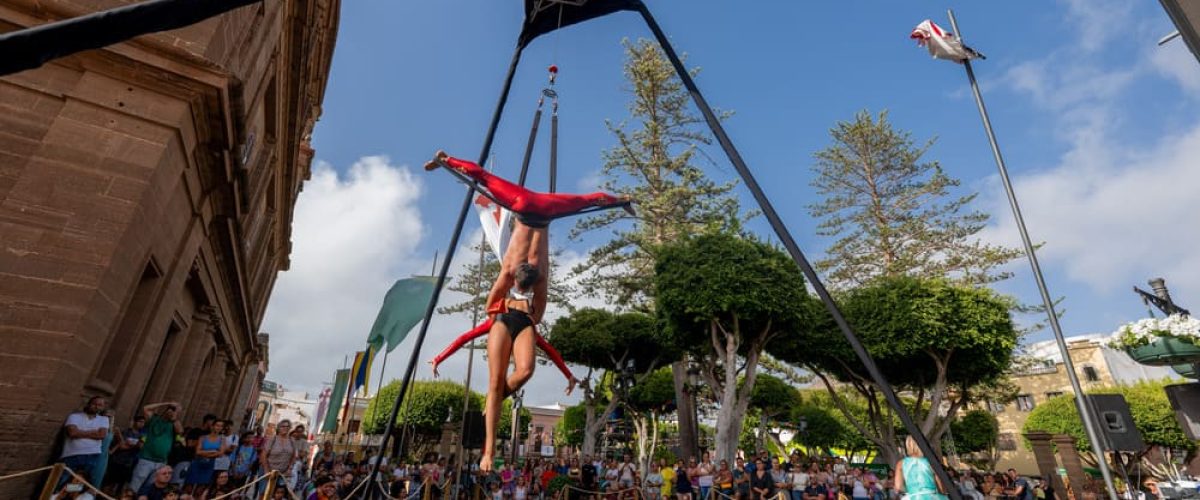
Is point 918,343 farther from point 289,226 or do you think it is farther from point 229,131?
point 289,226

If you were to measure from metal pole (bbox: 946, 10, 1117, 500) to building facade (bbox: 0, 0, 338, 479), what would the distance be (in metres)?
10.3

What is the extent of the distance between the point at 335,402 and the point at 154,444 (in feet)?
31.4

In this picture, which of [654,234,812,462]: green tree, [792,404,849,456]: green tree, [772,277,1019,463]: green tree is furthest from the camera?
[792,404,849,456]: green tree

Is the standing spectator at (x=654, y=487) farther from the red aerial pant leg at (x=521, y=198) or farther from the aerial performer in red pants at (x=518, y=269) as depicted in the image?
the red aerial pant leg at (x=521, y=198)

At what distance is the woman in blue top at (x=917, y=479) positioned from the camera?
6.01m

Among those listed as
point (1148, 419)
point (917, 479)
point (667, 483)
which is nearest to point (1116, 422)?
point (917, 479)

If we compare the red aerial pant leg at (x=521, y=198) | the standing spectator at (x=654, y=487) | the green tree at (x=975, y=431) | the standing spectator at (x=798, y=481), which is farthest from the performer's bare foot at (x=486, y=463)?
the green tree at (x=975, y=431)

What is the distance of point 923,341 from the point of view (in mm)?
17438

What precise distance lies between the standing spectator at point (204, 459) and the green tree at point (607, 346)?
15.8 meters

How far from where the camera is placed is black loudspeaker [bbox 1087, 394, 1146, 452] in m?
5.92

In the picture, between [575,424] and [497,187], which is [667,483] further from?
[575,424]

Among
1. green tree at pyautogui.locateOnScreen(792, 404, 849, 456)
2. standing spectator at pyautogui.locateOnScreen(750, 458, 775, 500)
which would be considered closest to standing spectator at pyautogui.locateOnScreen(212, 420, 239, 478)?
standing spectator at pyautogui.locateOnScreen(750, 458, 775, 500)

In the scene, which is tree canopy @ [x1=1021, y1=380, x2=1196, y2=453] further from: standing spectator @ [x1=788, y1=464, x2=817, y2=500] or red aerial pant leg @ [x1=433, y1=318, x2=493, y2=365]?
red aerial pant leg @ [x1=433, y1=318, x2=493, y2=365]

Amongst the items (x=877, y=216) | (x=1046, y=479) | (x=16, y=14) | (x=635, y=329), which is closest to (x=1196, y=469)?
(x=877, y=216)
